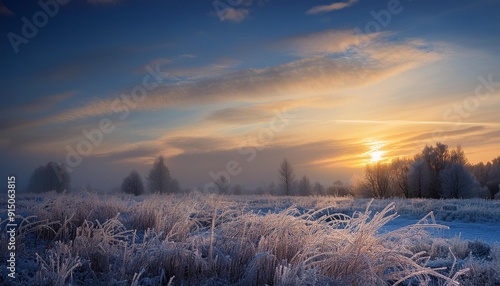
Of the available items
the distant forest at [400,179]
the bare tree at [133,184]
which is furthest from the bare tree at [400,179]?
the bare tree at [133,184]

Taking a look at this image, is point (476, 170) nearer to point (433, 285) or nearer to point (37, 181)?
point (37, 181)

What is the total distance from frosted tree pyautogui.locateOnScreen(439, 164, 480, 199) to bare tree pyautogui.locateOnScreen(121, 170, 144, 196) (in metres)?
38.6

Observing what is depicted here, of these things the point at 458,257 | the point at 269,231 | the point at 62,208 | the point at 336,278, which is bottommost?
the point at 458,257

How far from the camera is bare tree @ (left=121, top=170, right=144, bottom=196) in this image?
56.0m

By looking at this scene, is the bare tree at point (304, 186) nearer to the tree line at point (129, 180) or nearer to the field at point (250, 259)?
the tree line at point (129, 180)

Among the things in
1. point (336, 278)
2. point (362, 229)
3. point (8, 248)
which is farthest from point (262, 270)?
point (8, 248)

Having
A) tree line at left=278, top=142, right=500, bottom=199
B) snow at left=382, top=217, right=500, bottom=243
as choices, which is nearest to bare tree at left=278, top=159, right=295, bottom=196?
tree line at left=278, top=142, right=500, bottom=199

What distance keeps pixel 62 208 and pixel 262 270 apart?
4.35 m

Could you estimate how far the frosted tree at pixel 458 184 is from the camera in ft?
154

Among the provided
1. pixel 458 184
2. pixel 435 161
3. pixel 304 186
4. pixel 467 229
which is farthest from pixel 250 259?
pixel 304 186

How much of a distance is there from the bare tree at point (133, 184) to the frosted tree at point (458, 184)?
38.6m

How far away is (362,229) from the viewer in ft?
14.9

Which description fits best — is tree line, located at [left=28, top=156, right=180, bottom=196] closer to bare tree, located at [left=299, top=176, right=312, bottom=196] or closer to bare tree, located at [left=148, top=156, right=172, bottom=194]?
bare tree, located at [left=148, top=156, right=172, bottom=194]

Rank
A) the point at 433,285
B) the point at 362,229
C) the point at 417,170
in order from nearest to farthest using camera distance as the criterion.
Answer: the point at 362,229 < the point at 433,285 < the point at 417,170
